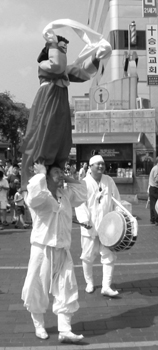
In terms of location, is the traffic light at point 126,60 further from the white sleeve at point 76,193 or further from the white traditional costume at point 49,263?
the white traditional costume at point 49,263

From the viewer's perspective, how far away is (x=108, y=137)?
24.6 meters

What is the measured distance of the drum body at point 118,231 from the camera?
5633 mm

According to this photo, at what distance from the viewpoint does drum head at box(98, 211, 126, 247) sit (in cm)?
566

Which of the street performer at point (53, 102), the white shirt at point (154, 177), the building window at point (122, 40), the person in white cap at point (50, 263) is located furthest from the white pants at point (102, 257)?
the building window at point (122, 40)

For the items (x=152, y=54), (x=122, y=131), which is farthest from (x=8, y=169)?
(x=152, y=54)

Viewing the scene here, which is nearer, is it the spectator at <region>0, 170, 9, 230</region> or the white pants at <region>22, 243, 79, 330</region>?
the white pants at <region>22, 243, 79, 330</region>

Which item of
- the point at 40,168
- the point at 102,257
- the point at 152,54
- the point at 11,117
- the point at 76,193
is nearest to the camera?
the point at 40,168

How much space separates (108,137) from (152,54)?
6845mm

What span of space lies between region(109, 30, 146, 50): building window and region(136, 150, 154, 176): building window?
44.8 ft

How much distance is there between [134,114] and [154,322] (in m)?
21.6

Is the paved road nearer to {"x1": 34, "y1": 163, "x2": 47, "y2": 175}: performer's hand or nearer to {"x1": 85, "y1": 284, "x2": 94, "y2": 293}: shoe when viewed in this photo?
{"x1": 85, "y1": 284, "x2": 94, "y2": 293}: shoe

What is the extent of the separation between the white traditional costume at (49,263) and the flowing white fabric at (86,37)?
5.13 feet

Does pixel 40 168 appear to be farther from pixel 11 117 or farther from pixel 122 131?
pixel 11 117

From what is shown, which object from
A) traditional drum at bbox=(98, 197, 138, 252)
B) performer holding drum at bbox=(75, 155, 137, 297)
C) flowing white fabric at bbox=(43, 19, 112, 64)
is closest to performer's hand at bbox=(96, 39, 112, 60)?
flowing white fabric at bbox=(43, 19, 112, 64)
